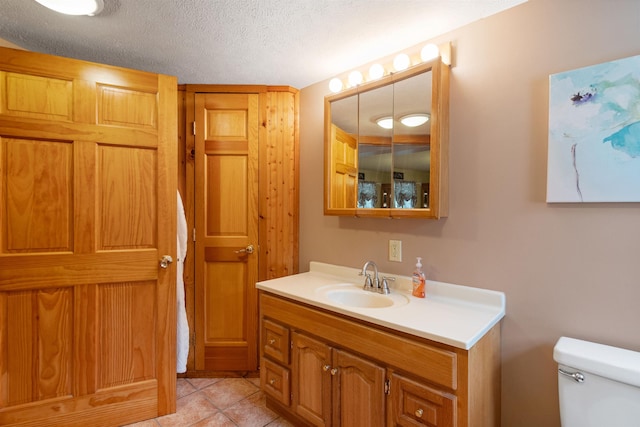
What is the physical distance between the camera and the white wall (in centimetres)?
120

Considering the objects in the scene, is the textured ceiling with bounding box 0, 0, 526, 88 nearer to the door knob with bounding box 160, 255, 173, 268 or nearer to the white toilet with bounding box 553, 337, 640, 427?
the door knob with bounding box 160, 255, 173, 268

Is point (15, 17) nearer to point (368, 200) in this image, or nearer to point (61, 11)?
point (61, 11)

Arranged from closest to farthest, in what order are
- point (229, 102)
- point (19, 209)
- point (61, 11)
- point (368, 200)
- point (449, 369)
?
point (449, 369) → point (61, 11) → point (19, 209) → point (368, 200) → point (229, 102)

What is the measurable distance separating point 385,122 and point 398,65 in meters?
0.30

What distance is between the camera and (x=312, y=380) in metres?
1.65

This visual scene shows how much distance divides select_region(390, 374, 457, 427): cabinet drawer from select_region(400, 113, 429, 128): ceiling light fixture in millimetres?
1216

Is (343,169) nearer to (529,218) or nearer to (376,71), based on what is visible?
(376,71)

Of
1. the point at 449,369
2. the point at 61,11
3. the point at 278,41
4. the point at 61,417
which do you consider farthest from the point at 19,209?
the point at 449,369

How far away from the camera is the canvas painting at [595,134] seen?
114 centimetres

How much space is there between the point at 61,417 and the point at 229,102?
215 centimetres

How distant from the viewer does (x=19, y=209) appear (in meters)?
1.61

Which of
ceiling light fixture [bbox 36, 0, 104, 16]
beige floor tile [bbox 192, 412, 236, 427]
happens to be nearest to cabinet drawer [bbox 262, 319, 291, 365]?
beige floor tile [bbox 192, 412, 236, 427]

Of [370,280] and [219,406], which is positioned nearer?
[370,280]

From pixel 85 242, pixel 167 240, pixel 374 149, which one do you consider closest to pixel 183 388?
pixel 167 240
